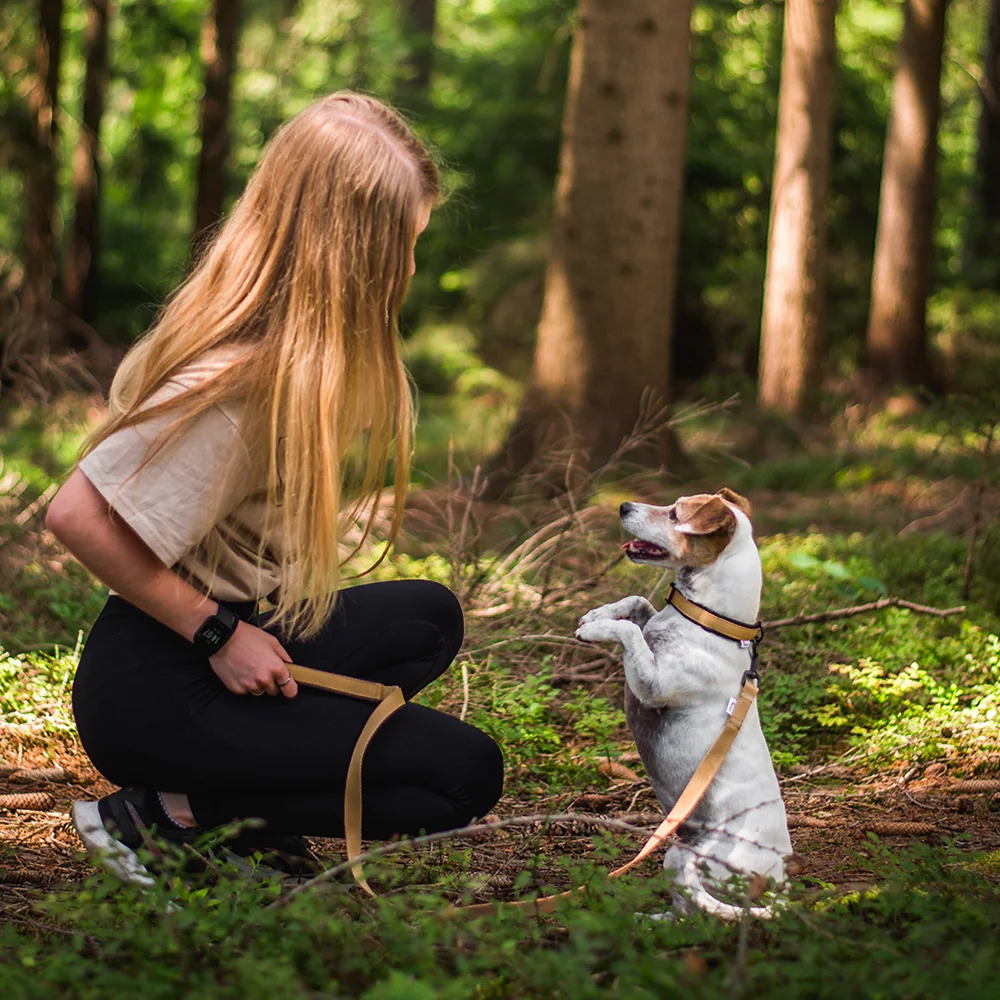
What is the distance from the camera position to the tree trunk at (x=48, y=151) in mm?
13016

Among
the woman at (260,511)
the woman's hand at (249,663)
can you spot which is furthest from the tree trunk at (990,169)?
the woman's hand at (249,663)

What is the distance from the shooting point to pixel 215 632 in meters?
2.77

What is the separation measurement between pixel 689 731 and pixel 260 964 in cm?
124

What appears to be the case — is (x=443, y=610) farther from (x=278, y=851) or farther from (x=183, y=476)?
(x=183, y=476)

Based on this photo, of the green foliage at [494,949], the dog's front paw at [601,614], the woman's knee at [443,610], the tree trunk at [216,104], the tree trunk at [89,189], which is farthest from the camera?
the tree trunk at [89,189]

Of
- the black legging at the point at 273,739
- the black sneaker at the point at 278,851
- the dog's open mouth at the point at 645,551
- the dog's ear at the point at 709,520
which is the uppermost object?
the dog's ear at the point at 709,520

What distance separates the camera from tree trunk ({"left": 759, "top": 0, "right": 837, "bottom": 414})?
10.9 metres

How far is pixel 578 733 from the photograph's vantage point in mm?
4125

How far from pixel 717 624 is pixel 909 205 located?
11557 mm

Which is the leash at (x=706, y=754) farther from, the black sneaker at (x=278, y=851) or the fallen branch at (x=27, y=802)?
the fallen branch at (x=27, y=802)

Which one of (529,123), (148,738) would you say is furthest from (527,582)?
(529,123)

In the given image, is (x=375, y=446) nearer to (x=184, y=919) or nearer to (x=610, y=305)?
(x=184, y=919)

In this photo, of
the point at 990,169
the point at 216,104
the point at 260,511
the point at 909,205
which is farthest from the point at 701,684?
the point at 990,169

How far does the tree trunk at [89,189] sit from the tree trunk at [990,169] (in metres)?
12.5
